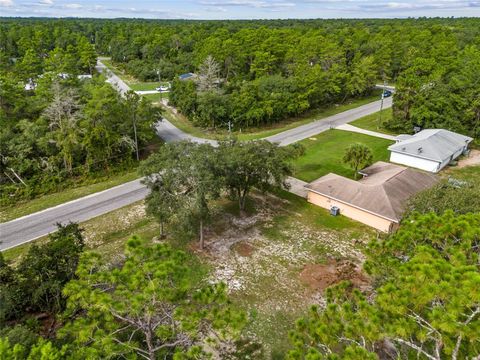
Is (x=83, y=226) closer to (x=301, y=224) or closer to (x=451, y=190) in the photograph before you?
(x=301, y=224)

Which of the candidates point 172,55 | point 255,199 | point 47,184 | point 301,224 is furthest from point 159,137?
point 172,55

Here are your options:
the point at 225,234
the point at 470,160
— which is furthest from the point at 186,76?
the point at 225,234

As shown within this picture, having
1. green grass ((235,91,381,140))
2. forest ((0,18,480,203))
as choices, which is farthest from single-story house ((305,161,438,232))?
forest ((0,18,480,203))

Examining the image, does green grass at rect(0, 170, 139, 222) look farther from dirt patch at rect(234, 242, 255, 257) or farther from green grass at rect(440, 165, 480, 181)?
green grass at rect(440, 165, 480, 181)

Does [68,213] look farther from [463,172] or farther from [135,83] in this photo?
[135,83]

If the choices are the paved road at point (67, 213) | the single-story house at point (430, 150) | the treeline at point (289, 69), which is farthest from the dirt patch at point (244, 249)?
the treeline at point (289, 69)
